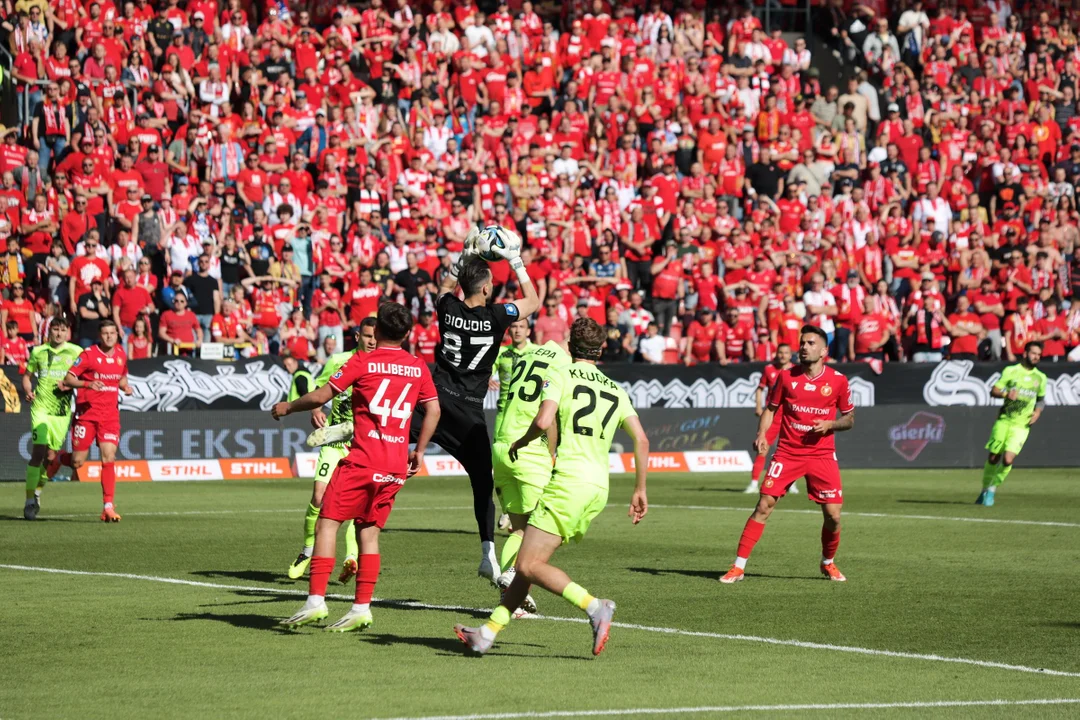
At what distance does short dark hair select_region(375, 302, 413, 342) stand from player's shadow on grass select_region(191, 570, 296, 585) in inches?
138

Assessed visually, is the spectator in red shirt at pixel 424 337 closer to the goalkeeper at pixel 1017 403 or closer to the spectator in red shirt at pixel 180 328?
the spectator in red shirt at pixel 180 328

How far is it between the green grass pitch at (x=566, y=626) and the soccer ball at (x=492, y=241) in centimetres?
251

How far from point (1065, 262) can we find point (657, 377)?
9.80 metres

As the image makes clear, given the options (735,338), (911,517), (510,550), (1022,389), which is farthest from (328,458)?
(735,338)

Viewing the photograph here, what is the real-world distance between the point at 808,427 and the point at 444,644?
5.02m

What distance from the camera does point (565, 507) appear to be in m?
9.38

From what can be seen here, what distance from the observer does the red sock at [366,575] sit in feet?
33.0

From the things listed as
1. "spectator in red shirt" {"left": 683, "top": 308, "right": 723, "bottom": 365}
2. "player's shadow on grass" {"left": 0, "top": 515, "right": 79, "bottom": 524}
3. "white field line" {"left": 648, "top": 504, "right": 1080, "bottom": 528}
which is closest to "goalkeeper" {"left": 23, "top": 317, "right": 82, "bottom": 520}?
"player's shadow on grass" {"left": 0, "top": 515, "right": 79, "bottom": 524}

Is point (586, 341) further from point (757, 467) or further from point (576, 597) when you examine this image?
point (757, 467)

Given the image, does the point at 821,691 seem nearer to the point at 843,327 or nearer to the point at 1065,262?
the point at 843,327

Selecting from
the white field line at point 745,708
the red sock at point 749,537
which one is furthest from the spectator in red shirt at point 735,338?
the white field line at point 745,708

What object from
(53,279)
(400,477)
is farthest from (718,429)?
(400,477)

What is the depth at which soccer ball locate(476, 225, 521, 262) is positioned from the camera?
11.8 m

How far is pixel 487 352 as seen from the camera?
12.6 meters
